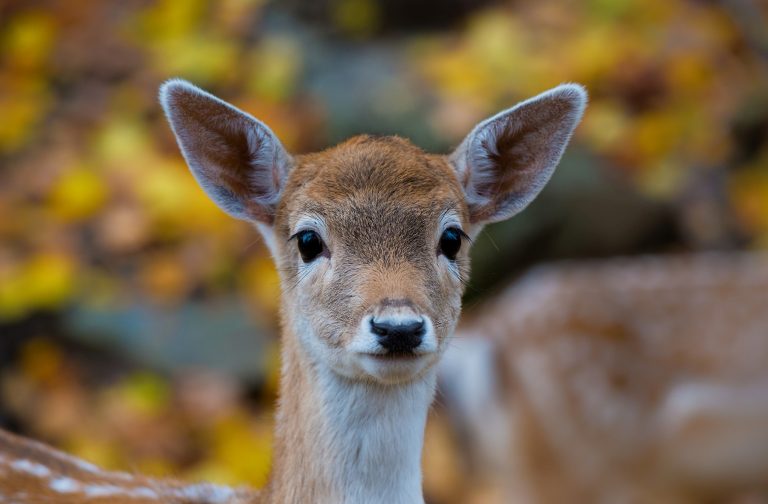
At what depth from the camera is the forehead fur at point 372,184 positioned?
326 cm

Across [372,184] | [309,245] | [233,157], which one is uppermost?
[233,157]

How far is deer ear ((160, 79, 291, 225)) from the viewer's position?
3.46 metres

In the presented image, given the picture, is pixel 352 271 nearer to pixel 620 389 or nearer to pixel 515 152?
pixel 515 152

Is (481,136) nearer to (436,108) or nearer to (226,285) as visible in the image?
(226,285)

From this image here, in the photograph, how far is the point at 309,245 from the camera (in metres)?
3.32

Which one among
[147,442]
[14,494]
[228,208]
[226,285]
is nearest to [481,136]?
[228,208]

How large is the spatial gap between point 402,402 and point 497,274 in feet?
14.7

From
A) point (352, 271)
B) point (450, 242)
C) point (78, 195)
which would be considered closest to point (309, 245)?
point (352, 271)

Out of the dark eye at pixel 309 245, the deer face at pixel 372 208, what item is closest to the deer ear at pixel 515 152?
the deer face at pixel 372 208

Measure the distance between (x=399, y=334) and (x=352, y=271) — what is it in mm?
265

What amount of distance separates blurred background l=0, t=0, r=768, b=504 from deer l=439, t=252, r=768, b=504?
2.05 feet

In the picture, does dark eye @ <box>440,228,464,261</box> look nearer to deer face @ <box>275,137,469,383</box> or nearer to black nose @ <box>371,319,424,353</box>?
deer face @ <box>275,137,469,383</box>

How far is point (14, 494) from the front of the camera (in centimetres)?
347

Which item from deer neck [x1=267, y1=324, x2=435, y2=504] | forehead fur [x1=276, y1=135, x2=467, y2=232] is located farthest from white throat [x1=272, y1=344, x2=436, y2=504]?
forehead fur [x1=276, y1=135, x2=467, y2=232]
